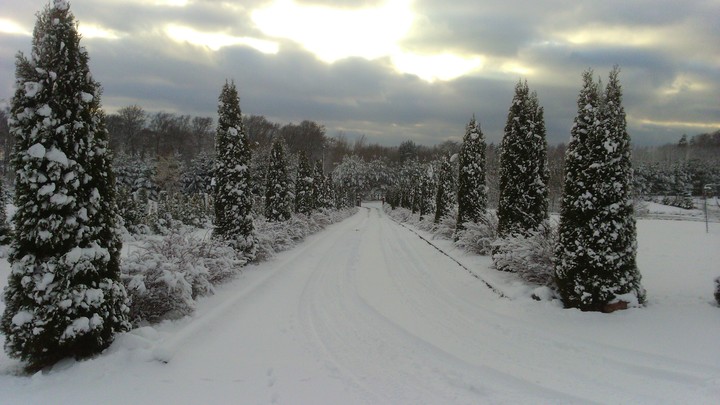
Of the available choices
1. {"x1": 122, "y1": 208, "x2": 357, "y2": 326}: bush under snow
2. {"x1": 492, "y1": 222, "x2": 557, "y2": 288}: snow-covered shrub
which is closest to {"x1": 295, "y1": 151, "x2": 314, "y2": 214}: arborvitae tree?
{"x1": 122, "y1": 208, "x2": 357, "y2": 326}: bush under snow

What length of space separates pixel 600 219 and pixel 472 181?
9803 millimetres

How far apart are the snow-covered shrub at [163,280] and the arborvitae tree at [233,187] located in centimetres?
360

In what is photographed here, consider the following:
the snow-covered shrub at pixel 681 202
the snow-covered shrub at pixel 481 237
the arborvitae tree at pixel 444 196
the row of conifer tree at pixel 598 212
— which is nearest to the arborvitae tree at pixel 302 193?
the arborvitae tree at pixel 444 196

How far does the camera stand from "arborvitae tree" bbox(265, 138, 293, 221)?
18.2 metres

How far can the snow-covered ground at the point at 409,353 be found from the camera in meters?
3.99

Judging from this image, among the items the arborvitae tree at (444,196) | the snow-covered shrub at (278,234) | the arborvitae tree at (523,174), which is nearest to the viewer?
the arborvitae tree at (523,174)

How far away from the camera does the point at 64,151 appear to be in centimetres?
455

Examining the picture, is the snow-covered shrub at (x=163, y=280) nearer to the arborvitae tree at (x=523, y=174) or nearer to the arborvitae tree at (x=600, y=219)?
the arborvitae tree at (x=600, y=219)

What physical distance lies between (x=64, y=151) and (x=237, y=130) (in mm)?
7346

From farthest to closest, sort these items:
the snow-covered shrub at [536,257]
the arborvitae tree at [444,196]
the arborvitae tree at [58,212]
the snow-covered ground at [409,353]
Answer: the arborvitae tree at [444,196] < the snow-covered shrub at [536,257] < the arborvitae tree at [58,212] < the snow-covered ground at [409,353]

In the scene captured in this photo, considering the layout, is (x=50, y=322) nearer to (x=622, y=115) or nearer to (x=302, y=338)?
(x=302, y=338)

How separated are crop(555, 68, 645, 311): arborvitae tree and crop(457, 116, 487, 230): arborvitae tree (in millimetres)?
8400

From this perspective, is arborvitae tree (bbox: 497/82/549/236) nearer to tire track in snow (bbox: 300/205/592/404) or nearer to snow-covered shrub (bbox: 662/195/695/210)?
tire track in snow (bbox: 300/205/592/404)

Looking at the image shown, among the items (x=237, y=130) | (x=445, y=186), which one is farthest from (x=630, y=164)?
(x=445, y=186)
